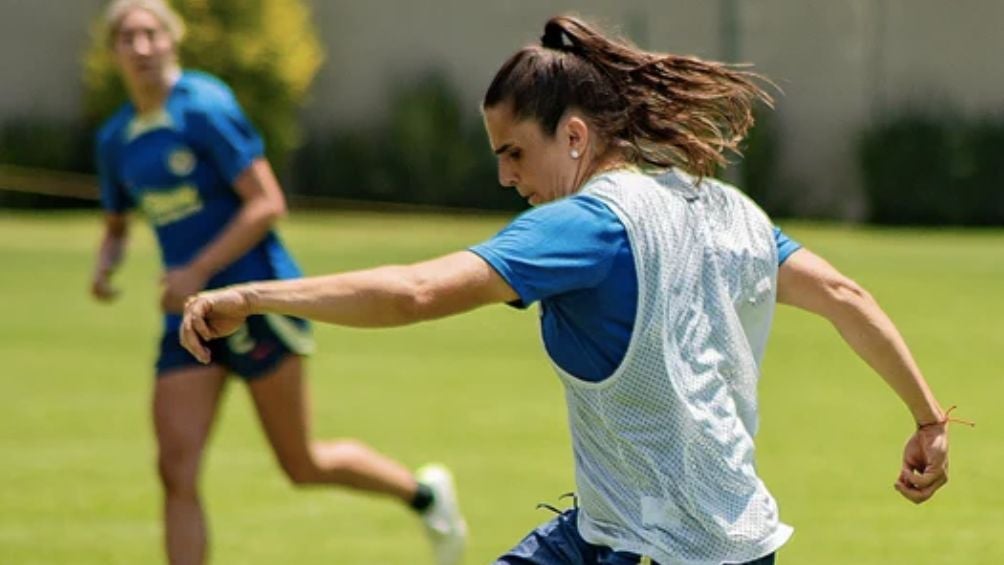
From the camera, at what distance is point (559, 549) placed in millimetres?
4602

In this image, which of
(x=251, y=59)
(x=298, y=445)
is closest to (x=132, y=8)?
(x=298, y=445)

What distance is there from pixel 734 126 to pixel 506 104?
562mm

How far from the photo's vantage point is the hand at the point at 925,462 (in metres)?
4.75

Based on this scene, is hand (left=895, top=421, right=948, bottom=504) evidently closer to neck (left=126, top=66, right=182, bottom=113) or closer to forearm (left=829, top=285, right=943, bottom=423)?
forearm (left=829, top=285, right=943, bottom=423)

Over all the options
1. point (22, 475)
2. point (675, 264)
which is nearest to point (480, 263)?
point (675, 264)

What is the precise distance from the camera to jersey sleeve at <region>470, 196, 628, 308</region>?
13.5ft

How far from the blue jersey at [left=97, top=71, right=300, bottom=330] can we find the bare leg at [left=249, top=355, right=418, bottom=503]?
0.41m

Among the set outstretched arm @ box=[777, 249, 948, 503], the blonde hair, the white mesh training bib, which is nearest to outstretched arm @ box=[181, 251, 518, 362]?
the white mesh training bib

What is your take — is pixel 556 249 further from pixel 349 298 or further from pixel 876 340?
pixel 876 340

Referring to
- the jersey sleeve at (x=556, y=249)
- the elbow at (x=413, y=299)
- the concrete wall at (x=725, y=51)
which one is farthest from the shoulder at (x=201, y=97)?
the concrete wall at (x=725, y=51)

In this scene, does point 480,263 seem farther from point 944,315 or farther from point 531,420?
point 944,315

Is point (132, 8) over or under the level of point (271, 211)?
over

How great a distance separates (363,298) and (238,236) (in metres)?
3.99

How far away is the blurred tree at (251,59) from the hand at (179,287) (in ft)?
93.1
